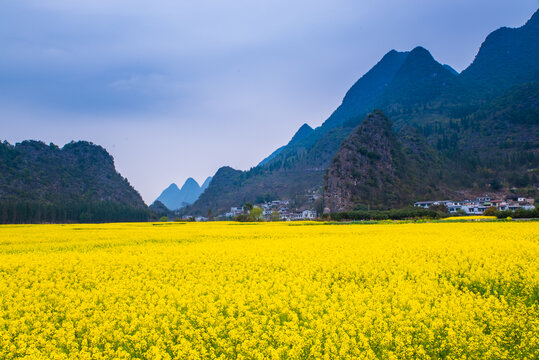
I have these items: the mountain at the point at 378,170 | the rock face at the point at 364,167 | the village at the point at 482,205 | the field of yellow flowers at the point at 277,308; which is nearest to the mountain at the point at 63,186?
→ the rock face at the point at 364,167

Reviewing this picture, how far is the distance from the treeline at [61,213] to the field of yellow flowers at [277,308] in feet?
267

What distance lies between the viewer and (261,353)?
16.4ft

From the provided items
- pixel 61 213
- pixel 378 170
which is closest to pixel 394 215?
pixel 378 170

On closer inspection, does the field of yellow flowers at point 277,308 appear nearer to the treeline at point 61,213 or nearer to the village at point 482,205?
the village at point 482,205

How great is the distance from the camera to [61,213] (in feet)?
292

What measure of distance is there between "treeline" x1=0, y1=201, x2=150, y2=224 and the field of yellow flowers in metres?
81.4

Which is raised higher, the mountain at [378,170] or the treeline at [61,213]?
the mountain at [378,170]

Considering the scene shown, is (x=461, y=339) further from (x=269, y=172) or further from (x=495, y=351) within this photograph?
(x=269, y=172)

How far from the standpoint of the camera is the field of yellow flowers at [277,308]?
541cm

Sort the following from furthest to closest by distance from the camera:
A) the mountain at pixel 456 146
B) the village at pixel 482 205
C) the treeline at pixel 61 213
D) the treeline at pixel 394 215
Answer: the mountain at pixel 456 146 → the treeline at pixel 61 213 → the village at pixel 482 205 → the treeline at pixel 394 215

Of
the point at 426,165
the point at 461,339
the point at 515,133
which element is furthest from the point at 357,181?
the point at 461,339

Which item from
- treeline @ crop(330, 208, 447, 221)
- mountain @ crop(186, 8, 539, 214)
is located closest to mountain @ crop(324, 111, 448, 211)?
mountain @ crop(186, 8, 539, 214)

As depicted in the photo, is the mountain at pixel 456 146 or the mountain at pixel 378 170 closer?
the mountain at pixel 378 170

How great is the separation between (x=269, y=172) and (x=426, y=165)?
343 ft
